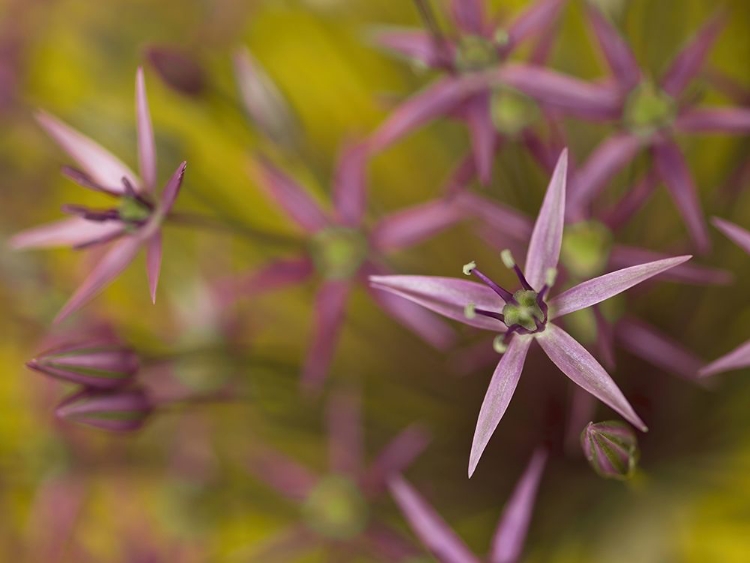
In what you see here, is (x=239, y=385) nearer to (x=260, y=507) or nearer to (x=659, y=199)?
(x=260, y=507)

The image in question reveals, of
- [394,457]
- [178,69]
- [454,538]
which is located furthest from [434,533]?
[178,69]

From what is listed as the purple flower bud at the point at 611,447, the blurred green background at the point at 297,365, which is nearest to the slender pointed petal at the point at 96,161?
the blurred green background at the point at 297,365

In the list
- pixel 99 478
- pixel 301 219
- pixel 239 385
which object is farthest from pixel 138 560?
pixel 301 219

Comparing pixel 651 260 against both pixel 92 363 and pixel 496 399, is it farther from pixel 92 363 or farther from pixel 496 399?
pixel 92 363

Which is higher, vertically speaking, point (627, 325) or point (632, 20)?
point (632, 20)

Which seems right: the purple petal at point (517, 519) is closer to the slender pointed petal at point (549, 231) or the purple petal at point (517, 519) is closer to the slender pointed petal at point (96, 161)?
the slender pointed petal at point (549, 231)

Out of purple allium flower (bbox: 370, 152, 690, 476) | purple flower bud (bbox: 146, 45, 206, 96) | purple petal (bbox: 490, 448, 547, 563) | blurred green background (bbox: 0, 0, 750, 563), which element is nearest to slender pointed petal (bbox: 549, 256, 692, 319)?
purple allium flower (bbox: 370, 152, 690, 476)

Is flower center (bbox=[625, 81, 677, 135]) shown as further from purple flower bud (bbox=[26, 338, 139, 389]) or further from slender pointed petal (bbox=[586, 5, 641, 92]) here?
purple flower bud (bbox=[26, 338, 139, 389])
